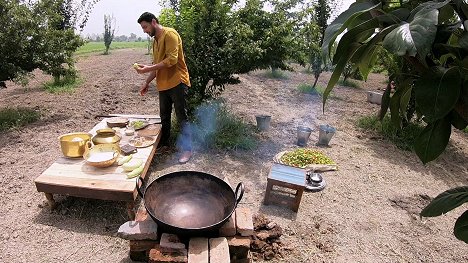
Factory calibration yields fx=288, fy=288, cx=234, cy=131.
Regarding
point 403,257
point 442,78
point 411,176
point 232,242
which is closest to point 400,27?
point 442,78

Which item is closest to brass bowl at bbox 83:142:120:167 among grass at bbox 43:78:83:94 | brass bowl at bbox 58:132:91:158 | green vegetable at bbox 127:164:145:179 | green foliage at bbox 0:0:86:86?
brass bowl at bbox 58:132:91:158

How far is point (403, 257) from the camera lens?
9.87 feet

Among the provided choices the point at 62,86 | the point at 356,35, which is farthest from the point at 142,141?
the point at 62,86

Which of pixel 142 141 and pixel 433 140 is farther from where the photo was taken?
pixel 142 141

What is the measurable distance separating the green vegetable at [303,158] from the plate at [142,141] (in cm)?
207

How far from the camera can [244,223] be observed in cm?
259

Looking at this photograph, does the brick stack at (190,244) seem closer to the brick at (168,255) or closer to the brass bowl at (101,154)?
the brick at (168,255)

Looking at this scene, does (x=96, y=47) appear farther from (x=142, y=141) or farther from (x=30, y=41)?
(x=142, y=141)

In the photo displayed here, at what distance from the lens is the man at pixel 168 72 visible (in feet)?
12.6

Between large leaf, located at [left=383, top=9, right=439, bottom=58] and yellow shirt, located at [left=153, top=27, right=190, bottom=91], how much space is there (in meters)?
3.55

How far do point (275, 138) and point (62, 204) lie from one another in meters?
3.70

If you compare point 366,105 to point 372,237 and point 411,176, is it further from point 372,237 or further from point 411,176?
point 372,237

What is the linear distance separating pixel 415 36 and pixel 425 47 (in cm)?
4

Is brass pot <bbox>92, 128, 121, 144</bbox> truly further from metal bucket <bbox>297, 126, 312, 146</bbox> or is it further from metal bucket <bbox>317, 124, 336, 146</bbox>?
metal bucket <bbox>317, 124, 336, 146</bbox>
